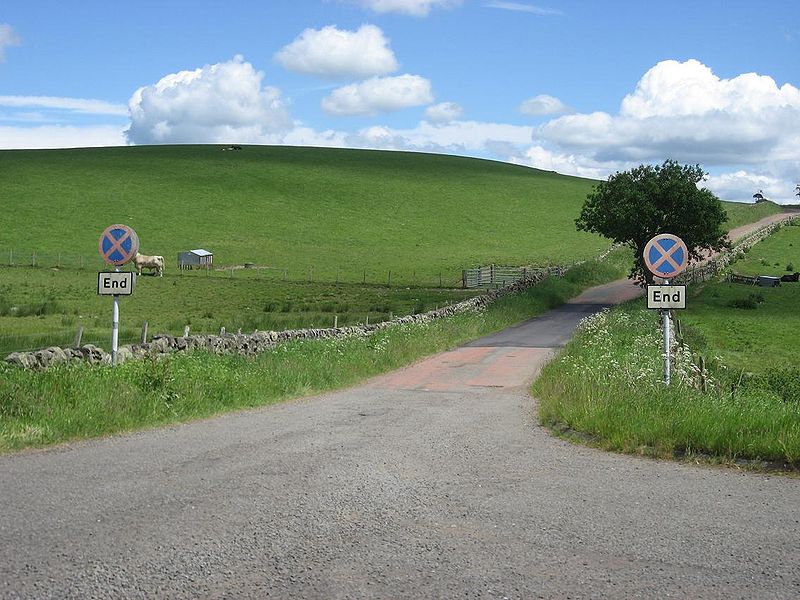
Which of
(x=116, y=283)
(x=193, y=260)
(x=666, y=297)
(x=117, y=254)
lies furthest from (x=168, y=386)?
(x=193, y=260)

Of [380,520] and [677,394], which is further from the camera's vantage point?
[677,394]

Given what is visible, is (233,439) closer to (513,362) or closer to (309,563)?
(309,563)

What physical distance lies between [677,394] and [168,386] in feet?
26.2

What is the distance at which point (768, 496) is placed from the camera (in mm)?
8836

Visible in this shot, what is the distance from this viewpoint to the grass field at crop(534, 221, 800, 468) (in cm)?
1091

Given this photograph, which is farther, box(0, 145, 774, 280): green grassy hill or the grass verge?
box(0, 145, 774, 280): green grassy hill

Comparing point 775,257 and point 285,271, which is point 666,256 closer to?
point 285,271

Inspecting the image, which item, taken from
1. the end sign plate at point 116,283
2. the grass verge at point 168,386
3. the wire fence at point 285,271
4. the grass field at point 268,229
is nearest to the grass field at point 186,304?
the grass field at point 268,229

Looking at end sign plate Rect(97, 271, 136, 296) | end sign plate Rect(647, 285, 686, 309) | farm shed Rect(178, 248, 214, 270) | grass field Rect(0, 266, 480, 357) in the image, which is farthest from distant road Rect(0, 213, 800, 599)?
farm shed Rect(178, 248, 214, 270)

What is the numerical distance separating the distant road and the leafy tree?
3786cm

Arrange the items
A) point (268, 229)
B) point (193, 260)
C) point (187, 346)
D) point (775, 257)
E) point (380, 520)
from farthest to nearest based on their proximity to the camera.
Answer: point (268, 229) < point (775, 257) < point (193, 260) < point (187, 346) < point (380, 520)

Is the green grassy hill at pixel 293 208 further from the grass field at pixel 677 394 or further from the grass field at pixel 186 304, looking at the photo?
the grass field at pixel 677 394

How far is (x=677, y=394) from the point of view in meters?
13.4

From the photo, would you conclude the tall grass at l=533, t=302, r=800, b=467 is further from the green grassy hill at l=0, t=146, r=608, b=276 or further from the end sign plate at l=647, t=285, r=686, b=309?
the green grassy hill at l=0, t=146, r=608, b=276
